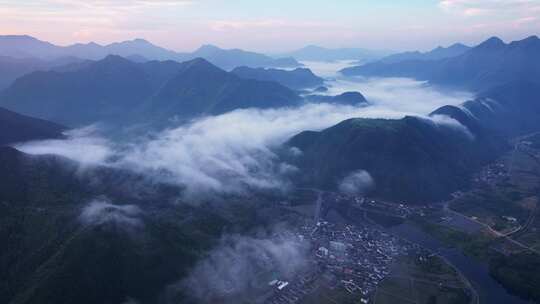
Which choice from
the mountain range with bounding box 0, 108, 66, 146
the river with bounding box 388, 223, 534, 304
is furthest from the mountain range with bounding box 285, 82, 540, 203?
the mountain range with bounding box 0, 108, 66, 146

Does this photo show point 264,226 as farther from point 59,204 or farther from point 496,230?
point 496,230

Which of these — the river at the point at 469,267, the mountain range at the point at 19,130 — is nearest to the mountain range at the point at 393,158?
the river at the point at 469,267

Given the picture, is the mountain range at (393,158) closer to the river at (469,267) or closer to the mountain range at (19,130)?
the river at (469,267)

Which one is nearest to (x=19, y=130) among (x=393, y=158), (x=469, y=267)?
(x=393, y=158)

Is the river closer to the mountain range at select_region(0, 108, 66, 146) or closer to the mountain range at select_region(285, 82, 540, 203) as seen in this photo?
the mountain range at select_region(285, 82, 540, 203)

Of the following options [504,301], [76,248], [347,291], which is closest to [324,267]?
[347,291]

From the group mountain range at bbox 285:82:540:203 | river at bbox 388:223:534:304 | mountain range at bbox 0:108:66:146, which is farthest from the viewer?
mountain range at bbox 285:82:540:203

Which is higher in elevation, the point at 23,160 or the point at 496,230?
the point at 23,160

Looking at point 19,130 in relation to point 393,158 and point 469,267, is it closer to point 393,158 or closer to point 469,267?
point 393,158

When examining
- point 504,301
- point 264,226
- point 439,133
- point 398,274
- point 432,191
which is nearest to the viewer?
point 504,301

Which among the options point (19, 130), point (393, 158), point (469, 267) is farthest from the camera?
point (393, 158)

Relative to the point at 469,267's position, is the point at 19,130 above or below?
above
